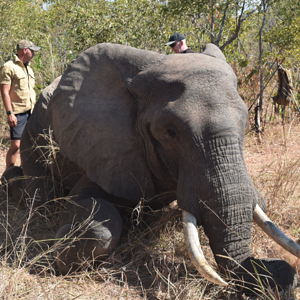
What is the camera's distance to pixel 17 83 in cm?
571

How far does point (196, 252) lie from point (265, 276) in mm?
448

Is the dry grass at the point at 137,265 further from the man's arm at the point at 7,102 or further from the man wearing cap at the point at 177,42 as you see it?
the man wearing cap at the point at 177,42

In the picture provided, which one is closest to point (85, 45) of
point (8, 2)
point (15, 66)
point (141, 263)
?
point (8, 2)

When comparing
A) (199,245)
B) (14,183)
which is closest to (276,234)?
(199,245)

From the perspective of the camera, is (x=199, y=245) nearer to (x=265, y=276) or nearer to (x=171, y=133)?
(x=265, y=276)

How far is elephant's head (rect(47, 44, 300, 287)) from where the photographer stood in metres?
2.69

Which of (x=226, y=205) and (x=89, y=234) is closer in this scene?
Result: (x=226, y=205)

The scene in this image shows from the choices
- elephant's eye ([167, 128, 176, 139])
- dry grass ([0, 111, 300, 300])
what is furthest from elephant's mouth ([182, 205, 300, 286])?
elephant's eye ([167, 128, 176, 139])

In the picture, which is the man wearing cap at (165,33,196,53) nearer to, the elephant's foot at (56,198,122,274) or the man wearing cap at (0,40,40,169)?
the man wearing cap at (0,40,40,169)

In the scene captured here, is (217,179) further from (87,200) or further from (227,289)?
(87,200)

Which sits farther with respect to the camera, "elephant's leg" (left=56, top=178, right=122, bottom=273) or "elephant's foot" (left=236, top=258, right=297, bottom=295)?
"elephant's leg" (left=56, top=178, right=122, bottom=273)

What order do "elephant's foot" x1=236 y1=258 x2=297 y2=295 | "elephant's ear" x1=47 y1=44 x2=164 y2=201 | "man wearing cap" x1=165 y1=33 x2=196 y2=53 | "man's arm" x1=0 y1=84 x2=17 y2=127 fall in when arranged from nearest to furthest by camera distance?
"elephant's foot" x1=236 y1=258 x2=297 y2=295 → "elephant's ear" x1=47 y1=44 x2=164 y2=201 → "man's arm" x1=0 y1=84 x2=17 y2=127 → "man wearing cap" x1=165 y1=33 x2=196 y2=53

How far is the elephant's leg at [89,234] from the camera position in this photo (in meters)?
3.09

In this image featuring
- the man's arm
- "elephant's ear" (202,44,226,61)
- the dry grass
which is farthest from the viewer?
the man's arm
